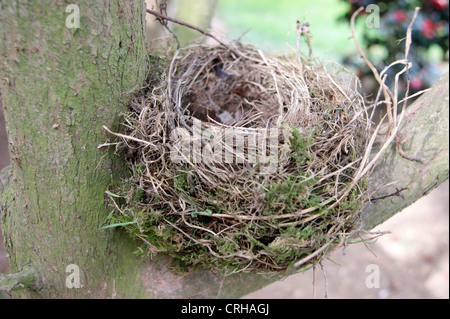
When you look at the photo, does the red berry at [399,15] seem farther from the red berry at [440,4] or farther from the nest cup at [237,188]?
the nest cup at [237,188]

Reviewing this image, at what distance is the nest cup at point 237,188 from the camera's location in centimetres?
93

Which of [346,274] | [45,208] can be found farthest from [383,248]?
[45,208]

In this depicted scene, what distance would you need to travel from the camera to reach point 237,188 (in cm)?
93

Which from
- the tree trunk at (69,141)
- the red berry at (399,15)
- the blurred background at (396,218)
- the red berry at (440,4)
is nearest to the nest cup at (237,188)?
the tree trunk at (69,141)

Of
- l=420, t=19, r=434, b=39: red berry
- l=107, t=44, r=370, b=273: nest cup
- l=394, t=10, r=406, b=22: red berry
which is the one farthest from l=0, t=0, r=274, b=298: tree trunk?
l=420, t=19, r=434, b=39: red berry

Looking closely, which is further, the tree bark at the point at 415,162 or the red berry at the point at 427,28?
the red berry at the point at 427,28

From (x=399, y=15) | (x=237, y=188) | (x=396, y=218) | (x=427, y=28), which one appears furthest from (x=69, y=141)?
(x=396, y=218)

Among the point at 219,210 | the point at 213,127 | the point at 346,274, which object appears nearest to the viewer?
the point at 219,210

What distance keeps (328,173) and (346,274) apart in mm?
2032

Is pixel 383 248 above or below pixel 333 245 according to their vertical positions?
below

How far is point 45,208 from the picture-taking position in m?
0.95

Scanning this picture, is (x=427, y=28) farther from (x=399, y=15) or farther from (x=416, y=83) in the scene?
(x=416, y=83)
